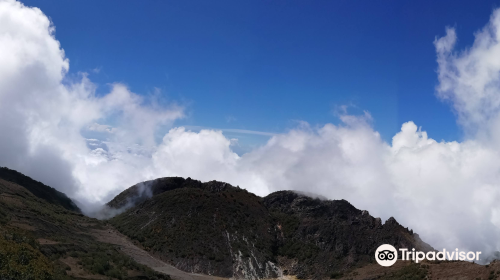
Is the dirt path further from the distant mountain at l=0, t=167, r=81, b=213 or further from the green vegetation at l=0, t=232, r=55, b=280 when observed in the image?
the distant mountain at l=0, t=167, r=81, b=213

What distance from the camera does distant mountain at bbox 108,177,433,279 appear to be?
5256 cm

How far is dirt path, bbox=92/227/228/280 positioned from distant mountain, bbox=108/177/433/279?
7.53 feet

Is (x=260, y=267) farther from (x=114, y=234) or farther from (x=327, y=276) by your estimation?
(x=114, y=234)

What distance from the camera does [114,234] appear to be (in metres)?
58.3

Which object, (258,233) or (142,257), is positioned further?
(258,233)

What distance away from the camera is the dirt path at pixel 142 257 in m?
46.0

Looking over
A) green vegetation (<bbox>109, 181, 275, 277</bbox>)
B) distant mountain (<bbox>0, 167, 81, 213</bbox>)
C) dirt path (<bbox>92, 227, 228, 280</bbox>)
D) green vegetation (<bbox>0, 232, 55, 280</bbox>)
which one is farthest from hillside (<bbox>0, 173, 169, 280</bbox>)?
distant mountain (<bbox>0, 167, 81, 213</bbox>)

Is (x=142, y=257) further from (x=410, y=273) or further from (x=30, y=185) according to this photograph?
(x=30, y=185)

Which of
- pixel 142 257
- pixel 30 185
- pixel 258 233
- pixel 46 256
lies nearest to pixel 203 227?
pixel 258 233

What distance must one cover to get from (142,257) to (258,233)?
2299 centimetres

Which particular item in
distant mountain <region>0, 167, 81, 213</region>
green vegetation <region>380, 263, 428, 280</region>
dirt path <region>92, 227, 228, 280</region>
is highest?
distant mountain <region>0, 167, 81, 213</region>

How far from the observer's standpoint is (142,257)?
160 feet

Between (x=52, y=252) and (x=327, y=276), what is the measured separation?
3855cm

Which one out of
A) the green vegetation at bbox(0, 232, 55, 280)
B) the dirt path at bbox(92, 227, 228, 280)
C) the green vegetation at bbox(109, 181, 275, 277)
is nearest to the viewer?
the green vegetation at bbox(0, 232, 55, 280)
